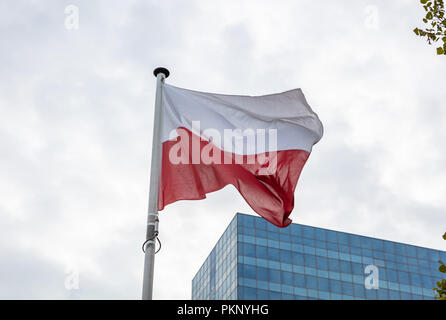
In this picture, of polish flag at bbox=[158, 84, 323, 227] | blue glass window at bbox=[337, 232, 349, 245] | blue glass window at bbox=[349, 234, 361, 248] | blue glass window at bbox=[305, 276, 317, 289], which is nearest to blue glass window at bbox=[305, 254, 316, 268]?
blue glass window at bbox=[305, 276, 317, 289]

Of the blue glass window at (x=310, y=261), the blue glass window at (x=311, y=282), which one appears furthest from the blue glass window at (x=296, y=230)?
the blue glass window at (x=311, y=282)

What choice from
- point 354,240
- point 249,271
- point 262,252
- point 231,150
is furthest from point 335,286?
point 231,150

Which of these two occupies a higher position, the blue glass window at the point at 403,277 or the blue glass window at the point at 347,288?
the blue glass window at the point at 403,277

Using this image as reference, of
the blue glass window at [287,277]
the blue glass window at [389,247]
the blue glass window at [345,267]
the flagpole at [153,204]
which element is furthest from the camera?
the blue glass window at [389,247]

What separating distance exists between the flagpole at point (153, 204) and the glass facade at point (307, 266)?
6738cm

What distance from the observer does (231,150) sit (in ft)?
47.7

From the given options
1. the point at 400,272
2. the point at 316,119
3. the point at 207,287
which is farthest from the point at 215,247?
the point at 316,119

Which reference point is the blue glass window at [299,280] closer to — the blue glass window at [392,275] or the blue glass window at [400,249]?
the blue glass window at [392,275]

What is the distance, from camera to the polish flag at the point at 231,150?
1424 centimetres

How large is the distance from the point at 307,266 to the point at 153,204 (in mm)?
76504

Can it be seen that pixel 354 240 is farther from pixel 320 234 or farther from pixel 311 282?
pixel 311 282

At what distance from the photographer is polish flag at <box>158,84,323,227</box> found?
14242 millimetres

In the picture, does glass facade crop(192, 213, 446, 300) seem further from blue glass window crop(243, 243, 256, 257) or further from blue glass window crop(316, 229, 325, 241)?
blue glass window crop(316, 229, 325, 241)
